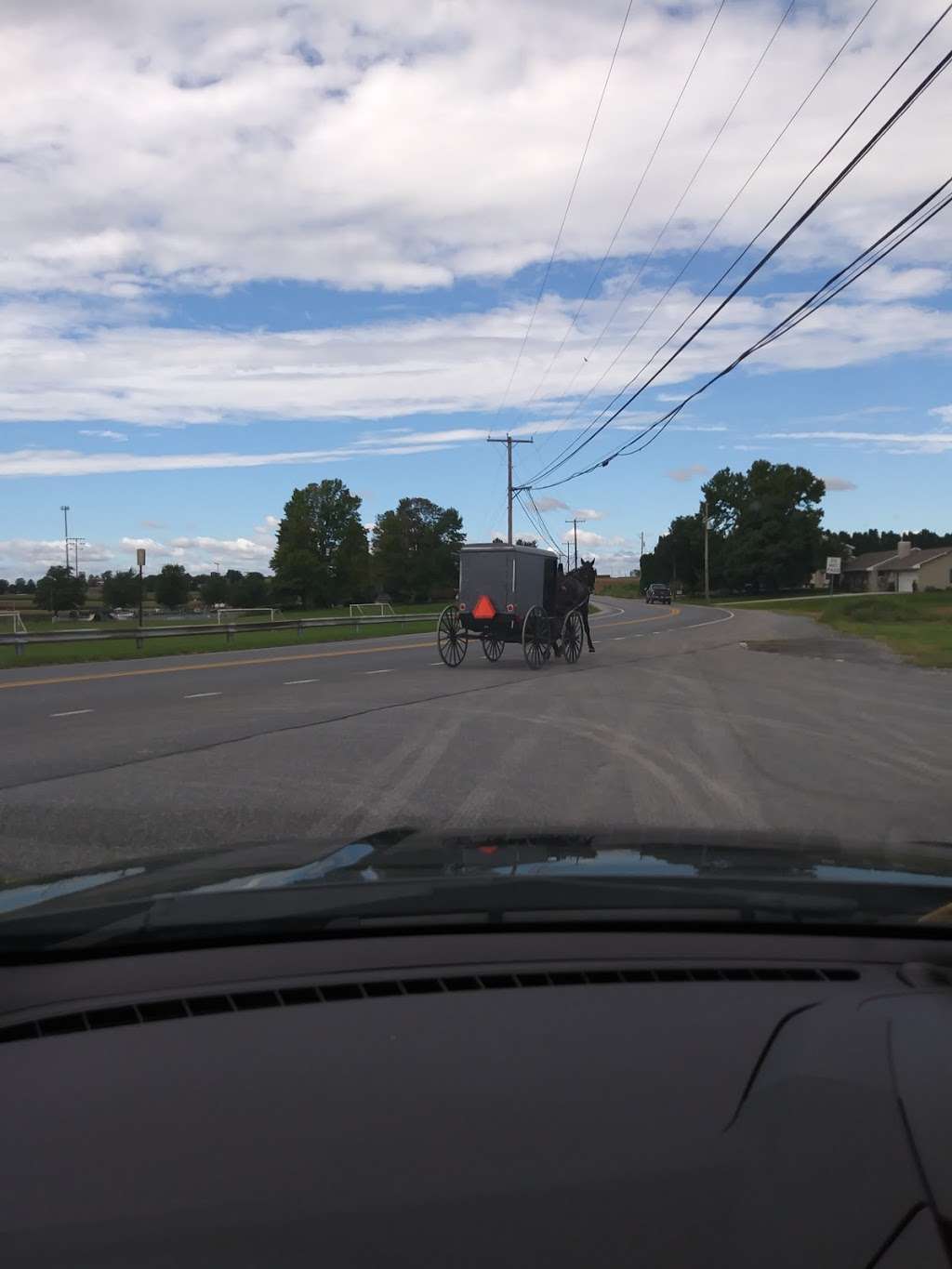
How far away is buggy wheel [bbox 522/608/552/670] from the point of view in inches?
836

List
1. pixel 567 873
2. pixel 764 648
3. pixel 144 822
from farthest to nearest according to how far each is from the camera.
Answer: pixel 764 648 → pixel 144 822 → pixel 567 873

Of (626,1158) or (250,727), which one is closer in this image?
(626,1158)

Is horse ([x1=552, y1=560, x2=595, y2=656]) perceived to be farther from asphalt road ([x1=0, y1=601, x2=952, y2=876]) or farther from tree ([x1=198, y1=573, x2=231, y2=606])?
tree ([x1=198, y1=573, x2=231, y2=606])

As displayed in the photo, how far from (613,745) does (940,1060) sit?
9.15 m

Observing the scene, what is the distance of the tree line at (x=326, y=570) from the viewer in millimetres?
91438

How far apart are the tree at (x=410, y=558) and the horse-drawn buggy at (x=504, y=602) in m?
83.8

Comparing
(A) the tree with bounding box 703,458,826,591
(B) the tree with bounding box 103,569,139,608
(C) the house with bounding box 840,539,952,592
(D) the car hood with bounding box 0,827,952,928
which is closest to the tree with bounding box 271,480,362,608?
(B) the tree with bounding box 103,569,139,608

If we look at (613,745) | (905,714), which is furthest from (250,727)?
(905,714)

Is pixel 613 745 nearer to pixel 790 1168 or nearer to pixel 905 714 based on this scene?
pixel 905 714

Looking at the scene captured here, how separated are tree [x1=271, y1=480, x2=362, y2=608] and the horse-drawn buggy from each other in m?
70.5

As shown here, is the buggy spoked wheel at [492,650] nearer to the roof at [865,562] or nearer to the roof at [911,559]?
the roof at [911,559]

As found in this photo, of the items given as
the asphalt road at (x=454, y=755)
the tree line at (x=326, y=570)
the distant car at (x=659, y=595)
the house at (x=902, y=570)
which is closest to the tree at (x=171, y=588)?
the tree line at (x=326, y=570)

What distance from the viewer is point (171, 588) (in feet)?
308

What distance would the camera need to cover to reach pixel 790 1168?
207 cm
